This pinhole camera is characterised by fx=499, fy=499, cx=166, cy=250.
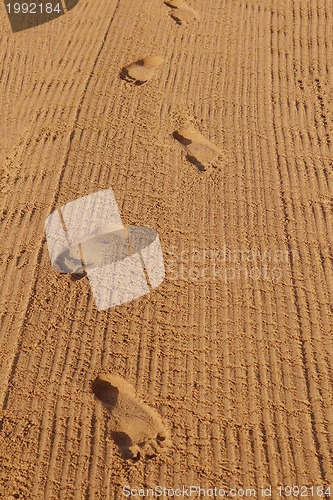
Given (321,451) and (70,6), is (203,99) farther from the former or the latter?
(321,451)

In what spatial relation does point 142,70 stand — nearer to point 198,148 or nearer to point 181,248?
point 198,148

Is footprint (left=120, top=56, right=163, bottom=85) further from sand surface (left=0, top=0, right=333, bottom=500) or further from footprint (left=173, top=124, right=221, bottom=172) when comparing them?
footprint (left=173, top=124, right=221, bottom=172)

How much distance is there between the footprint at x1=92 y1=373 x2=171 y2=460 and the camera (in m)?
2.71

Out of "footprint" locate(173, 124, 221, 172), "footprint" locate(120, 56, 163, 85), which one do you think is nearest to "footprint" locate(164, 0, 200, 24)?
"footprint" locate(120, 56, 163, 85)

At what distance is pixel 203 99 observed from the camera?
4.70m

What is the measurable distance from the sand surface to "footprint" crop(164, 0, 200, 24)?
0.17 feet

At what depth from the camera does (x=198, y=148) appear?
14.0 ft

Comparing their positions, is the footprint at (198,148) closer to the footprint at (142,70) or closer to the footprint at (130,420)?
the footprint at (142,70)

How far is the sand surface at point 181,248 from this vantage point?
2715mm

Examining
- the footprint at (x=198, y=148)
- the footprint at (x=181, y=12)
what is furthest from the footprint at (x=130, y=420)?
the footprint at (x=181, y=12)

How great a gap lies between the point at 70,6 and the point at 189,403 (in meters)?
5.15

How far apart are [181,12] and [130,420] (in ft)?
15.8

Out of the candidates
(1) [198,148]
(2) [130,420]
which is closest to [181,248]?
(1) [198,148]

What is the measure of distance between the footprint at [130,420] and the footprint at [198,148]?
6.42ft
